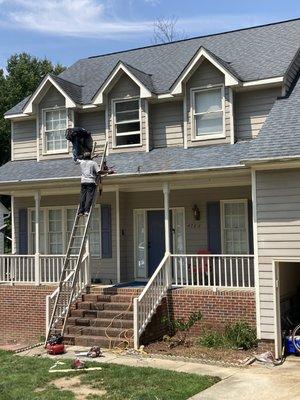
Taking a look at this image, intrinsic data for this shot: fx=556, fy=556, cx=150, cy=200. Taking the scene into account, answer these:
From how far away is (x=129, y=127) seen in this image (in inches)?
682

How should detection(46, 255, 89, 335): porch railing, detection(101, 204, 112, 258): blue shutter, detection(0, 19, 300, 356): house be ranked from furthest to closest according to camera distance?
detection(101, 204, 112, 258): blue shutter
detection(46, 255, 89, 335): porch railing
detection(0, 19, 300, 356): house

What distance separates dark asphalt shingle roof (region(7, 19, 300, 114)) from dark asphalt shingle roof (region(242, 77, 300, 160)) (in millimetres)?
1491

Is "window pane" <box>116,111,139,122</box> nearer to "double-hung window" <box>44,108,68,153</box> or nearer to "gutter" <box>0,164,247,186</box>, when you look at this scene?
"double-hung window" <box>44,108,68,153</box>

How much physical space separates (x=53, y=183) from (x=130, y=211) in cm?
267

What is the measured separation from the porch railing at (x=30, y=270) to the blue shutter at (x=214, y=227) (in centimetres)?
391

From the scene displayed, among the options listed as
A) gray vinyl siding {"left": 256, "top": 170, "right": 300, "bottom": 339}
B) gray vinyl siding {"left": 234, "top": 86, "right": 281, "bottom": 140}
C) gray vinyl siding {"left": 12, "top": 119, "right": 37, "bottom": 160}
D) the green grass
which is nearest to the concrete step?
the green grass

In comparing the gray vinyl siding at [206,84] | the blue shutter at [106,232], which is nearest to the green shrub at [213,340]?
the blue shutter at [106,232]

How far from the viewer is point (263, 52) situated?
16.9m

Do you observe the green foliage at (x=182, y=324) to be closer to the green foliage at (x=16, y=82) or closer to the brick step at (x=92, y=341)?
the brick step at (x=92, y=341)

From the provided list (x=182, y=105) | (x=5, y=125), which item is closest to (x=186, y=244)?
(x=182, y=105)

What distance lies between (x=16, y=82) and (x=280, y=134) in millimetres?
29513

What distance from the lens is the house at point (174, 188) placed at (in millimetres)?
12156

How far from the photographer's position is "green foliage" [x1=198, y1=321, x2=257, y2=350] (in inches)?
480

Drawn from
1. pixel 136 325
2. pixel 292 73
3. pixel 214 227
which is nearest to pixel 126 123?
pixel 214 227
